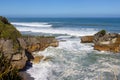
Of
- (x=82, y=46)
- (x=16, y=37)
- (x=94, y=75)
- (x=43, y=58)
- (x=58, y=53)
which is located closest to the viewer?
(x=94, y=75)

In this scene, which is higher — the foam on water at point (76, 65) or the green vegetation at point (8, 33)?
the green vegetation at point (8, 33)

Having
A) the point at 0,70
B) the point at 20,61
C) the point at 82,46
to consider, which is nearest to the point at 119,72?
the point at 20,61

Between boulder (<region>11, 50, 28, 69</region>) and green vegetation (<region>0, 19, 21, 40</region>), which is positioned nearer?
boulder (<region>11, 50, 28, 69</region>)

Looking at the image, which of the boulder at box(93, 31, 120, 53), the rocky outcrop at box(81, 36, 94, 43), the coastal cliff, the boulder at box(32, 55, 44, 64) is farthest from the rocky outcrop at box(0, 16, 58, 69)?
the rocky outcrop at box(81, 36, 94, 43)

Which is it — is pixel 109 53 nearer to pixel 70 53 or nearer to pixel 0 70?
pixel 70 53

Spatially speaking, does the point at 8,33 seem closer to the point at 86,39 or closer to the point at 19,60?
the point at 19,60

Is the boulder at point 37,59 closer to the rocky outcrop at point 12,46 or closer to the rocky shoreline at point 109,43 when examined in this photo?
the rocky outcrop at point 12,46

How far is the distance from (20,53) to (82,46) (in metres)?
12.1

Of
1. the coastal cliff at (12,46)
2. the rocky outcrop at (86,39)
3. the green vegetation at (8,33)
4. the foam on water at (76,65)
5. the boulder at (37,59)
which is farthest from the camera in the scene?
the rocky outcrop at (86,39)

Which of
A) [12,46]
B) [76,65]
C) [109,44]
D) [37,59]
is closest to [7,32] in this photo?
[12,46]

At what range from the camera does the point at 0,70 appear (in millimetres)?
12508

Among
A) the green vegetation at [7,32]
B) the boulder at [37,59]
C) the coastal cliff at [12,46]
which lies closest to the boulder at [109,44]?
the boulder at [37,59]

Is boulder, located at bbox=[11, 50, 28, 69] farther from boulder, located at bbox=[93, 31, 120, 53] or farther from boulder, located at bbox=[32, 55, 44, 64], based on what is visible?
boulder, located at bbox=[93, 31, 120, 53]

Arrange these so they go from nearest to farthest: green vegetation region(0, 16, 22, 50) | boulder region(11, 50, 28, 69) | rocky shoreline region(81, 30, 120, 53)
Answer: boulder region(11, 50, 28, 69) → green vegetation region(0, 16, 22, 50) → rocky shoreline region(81, 30, 120, 53)
